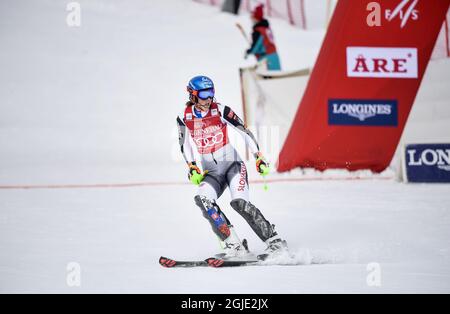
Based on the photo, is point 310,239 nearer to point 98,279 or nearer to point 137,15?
point 98,279

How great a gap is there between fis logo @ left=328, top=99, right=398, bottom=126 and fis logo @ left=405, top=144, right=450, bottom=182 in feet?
2.71

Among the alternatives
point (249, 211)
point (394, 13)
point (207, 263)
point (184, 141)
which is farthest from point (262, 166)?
point (394, 13)

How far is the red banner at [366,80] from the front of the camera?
30.5 ft

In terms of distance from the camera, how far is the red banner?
928 centimetres

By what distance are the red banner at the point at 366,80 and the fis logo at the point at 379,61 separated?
1cm

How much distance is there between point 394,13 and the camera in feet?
30.5

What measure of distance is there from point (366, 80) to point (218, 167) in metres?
4.69

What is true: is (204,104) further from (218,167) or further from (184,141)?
(218,167)

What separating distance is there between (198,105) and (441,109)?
18.9 ft

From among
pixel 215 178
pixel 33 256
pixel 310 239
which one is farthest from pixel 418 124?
pixel 33 256

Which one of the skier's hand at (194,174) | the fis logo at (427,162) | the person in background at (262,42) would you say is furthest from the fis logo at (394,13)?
the skier's hand at (194,174)

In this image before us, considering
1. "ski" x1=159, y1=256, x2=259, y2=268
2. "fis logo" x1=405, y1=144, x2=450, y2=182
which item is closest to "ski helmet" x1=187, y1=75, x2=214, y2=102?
"ski" x1=159, y1=256, x2=259, y2=268

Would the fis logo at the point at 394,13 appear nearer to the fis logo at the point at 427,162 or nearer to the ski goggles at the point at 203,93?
the fis logo at the point at 427,162

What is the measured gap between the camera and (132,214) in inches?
285
